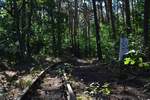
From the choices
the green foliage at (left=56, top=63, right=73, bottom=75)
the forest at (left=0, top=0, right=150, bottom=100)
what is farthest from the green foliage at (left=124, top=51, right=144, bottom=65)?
the green foliage at (left=56, top=63, right=73, bottom=75)

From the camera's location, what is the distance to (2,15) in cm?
3659

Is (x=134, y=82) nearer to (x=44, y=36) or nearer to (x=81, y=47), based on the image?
(x=44, y=36)

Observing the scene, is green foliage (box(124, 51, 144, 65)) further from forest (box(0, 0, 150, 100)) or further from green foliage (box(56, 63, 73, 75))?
green foliage (box(56, 63, 73, 75))

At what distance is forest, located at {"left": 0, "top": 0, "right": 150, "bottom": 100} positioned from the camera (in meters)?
10.2

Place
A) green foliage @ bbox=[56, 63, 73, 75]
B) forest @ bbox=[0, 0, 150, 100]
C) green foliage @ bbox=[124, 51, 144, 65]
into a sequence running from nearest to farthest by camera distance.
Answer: green foliage @ bbox=[124, 51, 144, 65] → forest @ bbox=[0, 0, 150, 100] → green foliage @ bbox=[56, 63, 73, 75]

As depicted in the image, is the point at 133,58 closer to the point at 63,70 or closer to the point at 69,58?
the point at 63,70

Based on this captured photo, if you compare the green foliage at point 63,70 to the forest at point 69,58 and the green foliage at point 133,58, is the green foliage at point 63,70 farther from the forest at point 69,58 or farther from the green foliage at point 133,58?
the green foliage at point 133,58

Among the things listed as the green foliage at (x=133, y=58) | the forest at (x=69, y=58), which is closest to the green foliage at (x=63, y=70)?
the forest at (x=69, y=58)

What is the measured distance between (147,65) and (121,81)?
29.9 feet

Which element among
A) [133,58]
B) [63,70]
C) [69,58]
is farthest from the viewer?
[69,58]

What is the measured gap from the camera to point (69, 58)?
40.7 m

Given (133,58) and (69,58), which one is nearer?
(133,58)

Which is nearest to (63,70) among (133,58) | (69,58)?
(133,58)

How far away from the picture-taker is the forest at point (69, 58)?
10.2m
